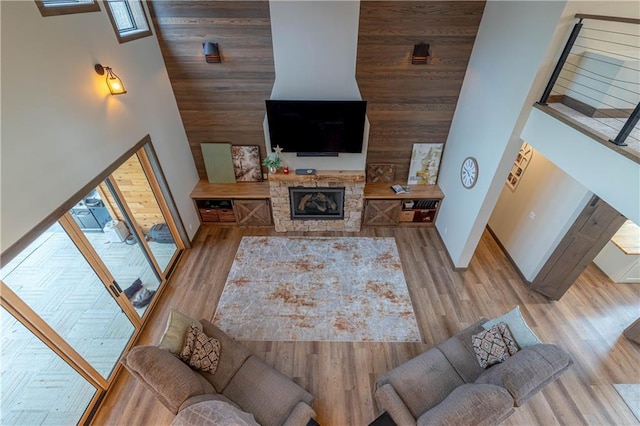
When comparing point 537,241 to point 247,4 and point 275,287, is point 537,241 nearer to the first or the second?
point 275,287

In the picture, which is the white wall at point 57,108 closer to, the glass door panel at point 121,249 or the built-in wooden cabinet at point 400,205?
the glass door panel at point 121,249

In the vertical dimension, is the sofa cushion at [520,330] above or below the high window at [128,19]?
below

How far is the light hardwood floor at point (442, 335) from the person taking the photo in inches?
122

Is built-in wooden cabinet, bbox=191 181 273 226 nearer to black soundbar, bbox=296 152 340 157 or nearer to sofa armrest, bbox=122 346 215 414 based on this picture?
black soundbar, bbox=296 152 340 157

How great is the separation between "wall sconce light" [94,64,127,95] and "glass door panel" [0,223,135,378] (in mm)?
1670

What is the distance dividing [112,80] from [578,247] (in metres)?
6.29

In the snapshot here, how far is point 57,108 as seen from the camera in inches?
101

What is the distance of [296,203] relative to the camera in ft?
17.2

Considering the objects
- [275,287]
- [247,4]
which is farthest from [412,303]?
[247,4]

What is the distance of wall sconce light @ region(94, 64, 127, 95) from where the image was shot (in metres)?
3.05

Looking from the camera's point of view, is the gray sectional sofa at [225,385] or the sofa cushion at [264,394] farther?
the sofa cushion at [264,394]

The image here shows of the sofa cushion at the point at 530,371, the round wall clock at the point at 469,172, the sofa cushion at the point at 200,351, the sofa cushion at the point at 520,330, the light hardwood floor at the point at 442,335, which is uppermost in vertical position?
the round wall clock at the point at 469,172

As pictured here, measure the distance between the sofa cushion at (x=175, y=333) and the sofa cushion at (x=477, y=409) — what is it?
2.43 meters

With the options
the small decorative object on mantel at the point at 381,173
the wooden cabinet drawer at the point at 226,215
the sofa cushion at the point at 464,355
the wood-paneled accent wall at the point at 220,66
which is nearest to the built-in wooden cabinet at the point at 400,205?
the small decorative object on mantel at the point at 381,173
